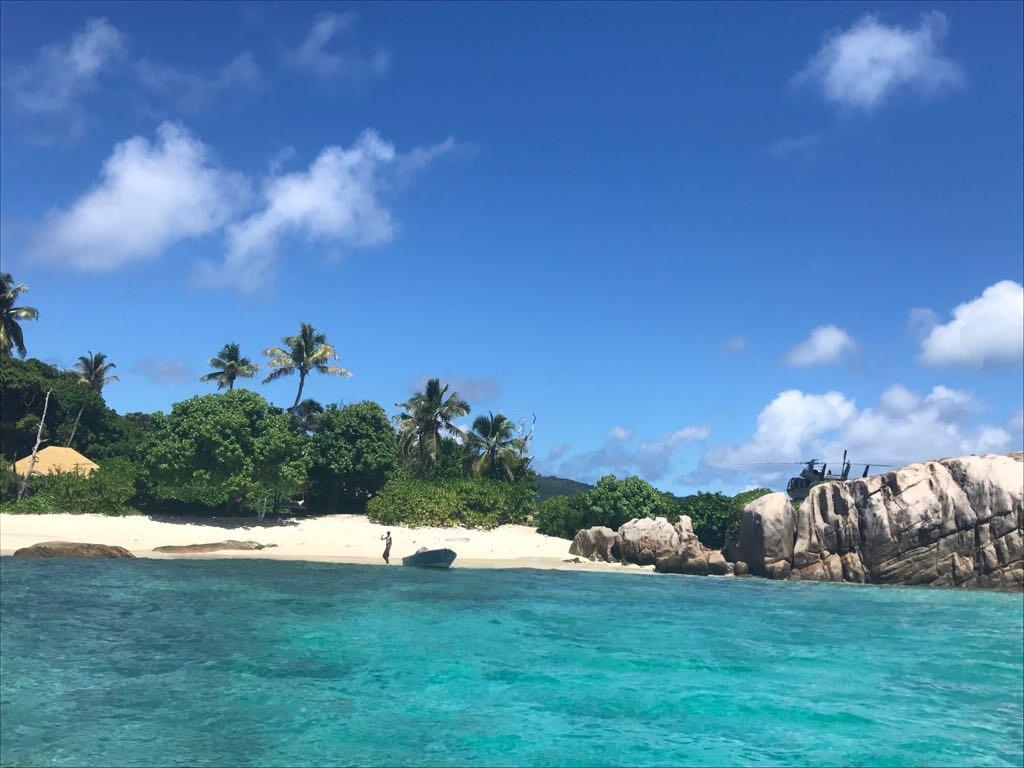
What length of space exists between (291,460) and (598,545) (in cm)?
2050

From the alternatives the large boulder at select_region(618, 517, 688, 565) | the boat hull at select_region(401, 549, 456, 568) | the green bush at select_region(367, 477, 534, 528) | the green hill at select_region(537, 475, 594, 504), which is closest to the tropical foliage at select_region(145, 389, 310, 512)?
the green bush at select_region(367, 477, 534, 528)

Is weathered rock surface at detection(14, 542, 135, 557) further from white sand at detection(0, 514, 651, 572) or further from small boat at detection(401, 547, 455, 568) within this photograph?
small boat at detection(401, 547, 455, 568)

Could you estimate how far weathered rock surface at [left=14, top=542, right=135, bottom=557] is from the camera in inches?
1262

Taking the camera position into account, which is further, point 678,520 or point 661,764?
point 678,520

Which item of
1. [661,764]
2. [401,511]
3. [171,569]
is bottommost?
[661,764]

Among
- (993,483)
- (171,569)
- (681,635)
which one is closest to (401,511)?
(171,569)

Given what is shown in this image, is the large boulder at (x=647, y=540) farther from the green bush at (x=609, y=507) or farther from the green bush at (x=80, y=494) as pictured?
the green bush at (x=80, y=494)

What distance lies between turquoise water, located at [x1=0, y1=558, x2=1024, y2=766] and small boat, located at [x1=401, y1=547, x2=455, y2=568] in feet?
26.9

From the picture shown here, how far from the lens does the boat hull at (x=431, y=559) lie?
38.8 m

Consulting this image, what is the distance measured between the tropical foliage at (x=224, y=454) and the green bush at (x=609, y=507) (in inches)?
711

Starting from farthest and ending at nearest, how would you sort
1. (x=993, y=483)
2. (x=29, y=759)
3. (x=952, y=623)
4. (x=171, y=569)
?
(x=993, y=483) → (x=171, y=569) → (x=952, y=623) → (x=29, y=759)

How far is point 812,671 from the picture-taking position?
19.7m

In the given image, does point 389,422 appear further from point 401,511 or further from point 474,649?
point 474,649

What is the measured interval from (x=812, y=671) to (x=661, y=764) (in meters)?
9.30
